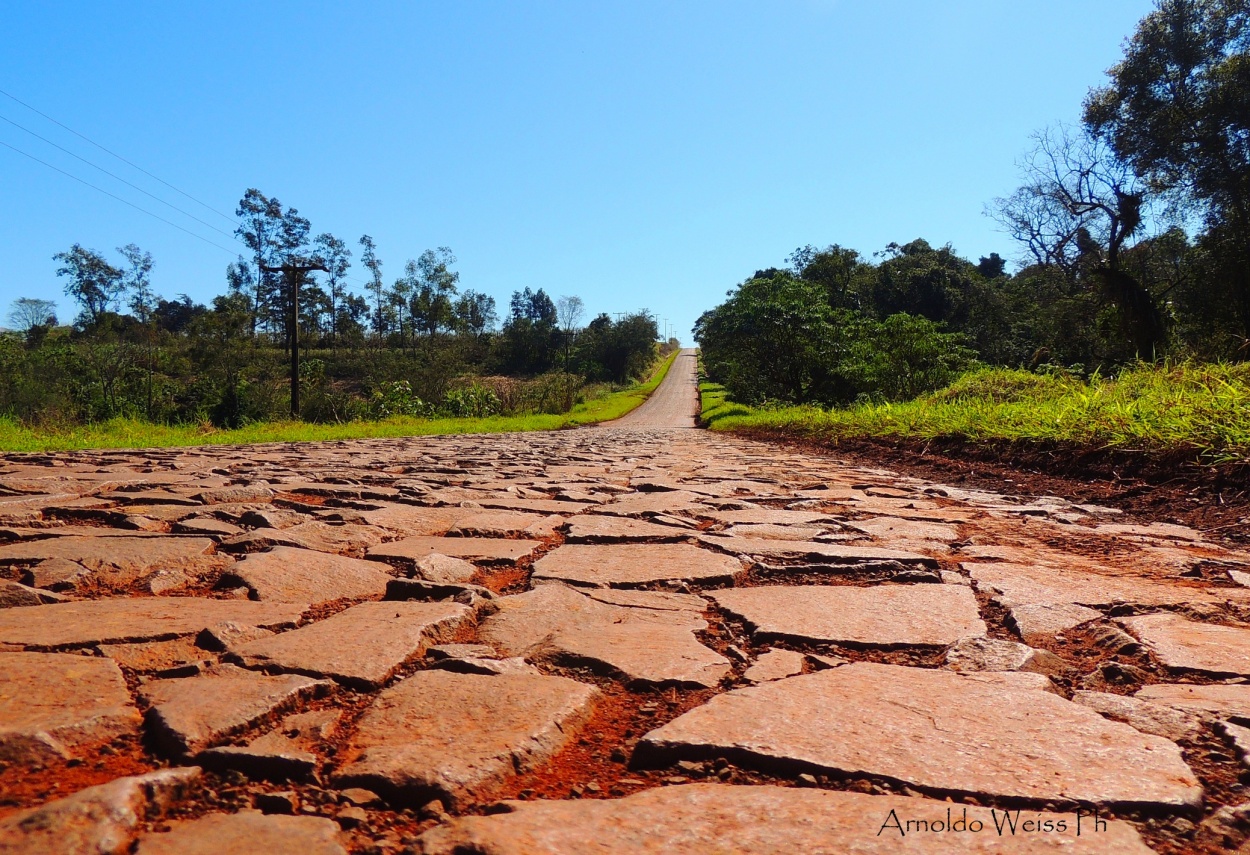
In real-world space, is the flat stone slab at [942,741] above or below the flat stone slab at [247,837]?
below

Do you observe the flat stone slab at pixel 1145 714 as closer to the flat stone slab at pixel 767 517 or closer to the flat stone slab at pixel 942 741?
the flat stone slab at pixel 942 741

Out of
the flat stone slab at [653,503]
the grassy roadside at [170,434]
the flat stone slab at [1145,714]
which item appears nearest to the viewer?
the flat stone slab at [1145,714]

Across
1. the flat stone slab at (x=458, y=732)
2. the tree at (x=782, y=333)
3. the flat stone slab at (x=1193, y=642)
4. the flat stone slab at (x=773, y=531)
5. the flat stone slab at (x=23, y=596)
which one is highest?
the tree at (x=782, y=333)

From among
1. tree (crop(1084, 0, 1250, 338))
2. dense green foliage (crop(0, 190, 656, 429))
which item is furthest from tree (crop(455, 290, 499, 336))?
tree (crop(1084, 0, 1250, 338))

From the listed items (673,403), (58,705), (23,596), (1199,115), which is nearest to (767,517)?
(23,596)

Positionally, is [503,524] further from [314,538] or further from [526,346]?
[526,346]

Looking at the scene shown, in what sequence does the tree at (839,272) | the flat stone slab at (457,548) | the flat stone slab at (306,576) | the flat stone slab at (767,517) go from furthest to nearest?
1. the tree at (839,272)
2. the flat stone slab at (767,517)
3. the flat stone slab at (457,548)
4. the flat stone slab at (306,576)

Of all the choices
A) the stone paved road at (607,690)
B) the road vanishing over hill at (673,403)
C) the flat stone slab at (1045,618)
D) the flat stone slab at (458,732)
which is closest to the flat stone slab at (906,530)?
the stone paved road at (607,690)

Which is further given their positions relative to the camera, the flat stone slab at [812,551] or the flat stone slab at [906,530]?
the flat stone slab at [906,530]

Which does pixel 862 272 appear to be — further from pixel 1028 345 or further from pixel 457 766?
pixel 457 766

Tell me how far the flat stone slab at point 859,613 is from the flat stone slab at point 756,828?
0.80 metres

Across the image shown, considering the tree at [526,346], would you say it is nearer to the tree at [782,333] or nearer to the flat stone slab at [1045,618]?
the tree at [782,333]

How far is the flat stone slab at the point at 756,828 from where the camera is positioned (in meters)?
0.92

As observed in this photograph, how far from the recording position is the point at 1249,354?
10266 mm
